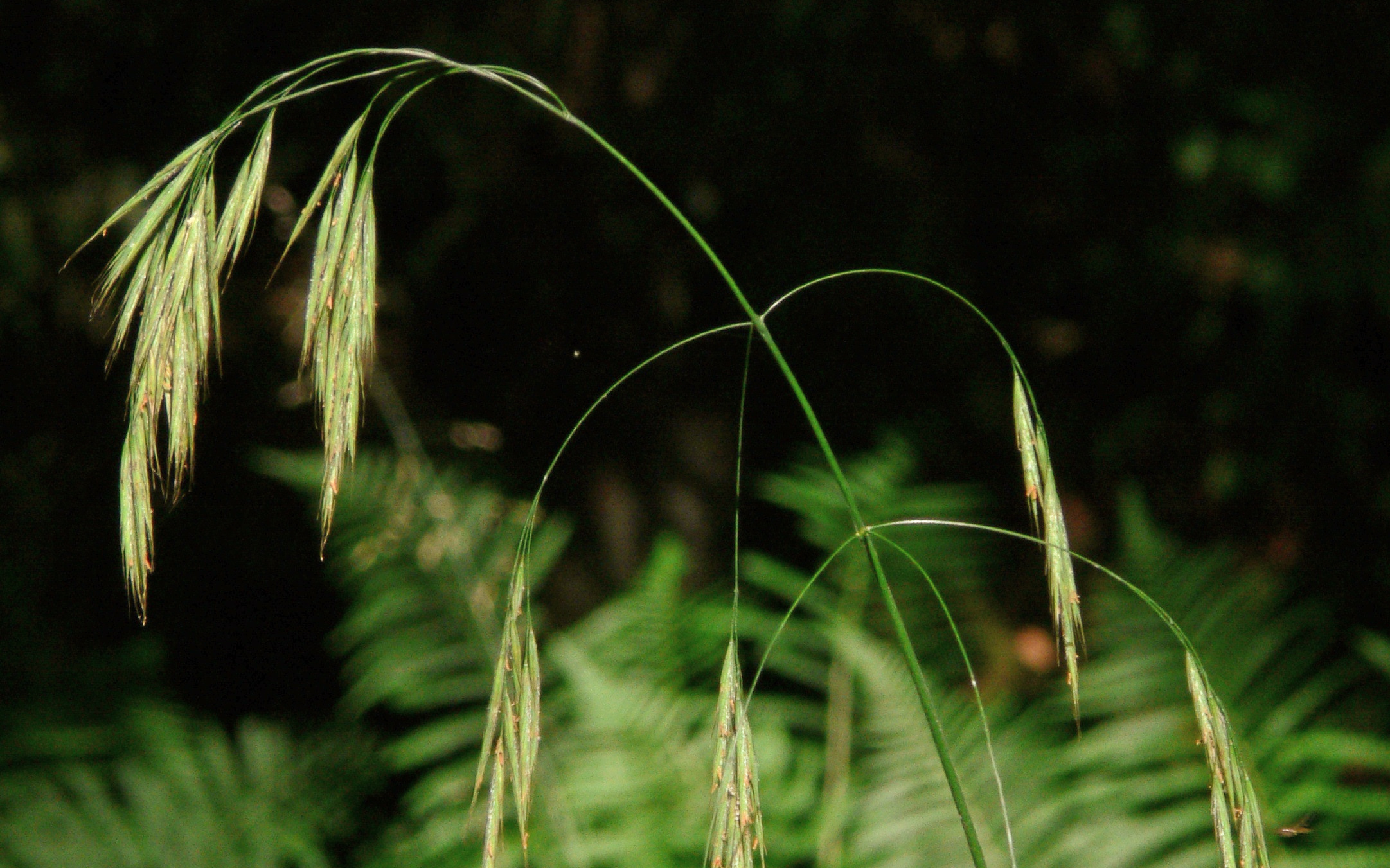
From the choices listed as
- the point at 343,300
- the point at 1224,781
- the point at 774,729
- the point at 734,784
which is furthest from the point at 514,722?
the point at 774,729

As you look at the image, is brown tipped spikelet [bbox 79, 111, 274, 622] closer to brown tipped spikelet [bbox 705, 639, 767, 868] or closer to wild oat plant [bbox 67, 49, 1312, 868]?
wild oat plant [bbox 67, 49, 1312, 868]

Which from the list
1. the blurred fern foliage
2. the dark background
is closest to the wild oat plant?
the blurred fern foliage

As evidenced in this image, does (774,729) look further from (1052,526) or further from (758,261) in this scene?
(1052,526)

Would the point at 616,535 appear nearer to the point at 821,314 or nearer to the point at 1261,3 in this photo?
the point at 821,314

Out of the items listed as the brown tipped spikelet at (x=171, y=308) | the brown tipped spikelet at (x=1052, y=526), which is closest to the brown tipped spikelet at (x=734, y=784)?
the brown tipped spikelet at (x=1052, y=526)

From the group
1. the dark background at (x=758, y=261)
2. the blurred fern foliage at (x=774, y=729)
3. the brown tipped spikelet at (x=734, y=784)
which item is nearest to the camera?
the brown tipped spikelet at (x=734, y=784)

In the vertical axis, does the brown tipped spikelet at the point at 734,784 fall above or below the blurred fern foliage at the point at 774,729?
above

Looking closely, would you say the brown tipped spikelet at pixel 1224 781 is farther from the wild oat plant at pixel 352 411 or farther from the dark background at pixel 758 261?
the dark background at pixel 758 261

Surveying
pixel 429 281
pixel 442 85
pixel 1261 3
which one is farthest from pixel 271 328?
pixel 1261 3
